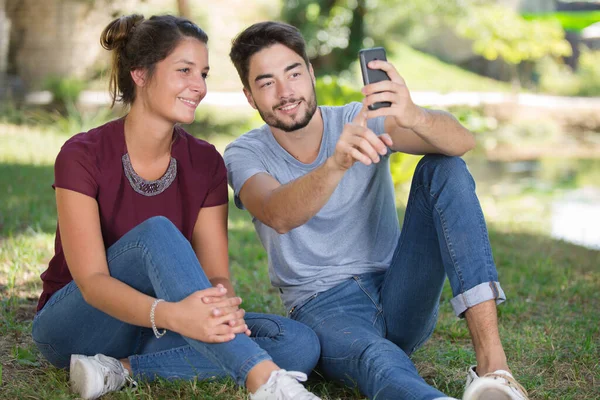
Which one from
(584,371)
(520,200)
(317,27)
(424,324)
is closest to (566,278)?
(584,371)

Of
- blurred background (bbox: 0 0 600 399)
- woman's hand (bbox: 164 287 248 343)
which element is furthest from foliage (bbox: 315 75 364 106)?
woman's hand (bbox: 164 287 248 343)

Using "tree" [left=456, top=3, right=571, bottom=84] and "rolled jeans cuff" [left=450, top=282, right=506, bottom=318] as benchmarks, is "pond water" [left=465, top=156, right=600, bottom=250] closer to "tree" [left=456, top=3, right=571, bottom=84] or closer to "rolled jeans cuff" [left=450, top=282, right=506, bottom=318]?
"rolled jeans cuff" [left=450, top=282, right=506, bottom=318]

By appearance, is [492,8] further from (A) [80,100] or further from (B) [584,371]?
(B) [584,371]

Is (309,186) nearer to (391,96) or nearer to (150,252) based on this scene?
(391,96)

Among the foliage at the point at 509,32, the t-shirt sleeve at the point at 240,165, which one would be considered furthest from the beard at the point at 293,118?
the foliage at the point at 509,32

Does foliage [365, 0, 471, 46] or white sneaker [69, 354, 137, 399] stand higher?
foliage [365, 0, 471, 46]

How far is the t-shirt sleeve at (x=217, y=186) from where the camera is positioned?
2.38 meters

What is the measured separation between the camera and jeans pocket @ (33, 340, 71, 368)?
2.26 meters

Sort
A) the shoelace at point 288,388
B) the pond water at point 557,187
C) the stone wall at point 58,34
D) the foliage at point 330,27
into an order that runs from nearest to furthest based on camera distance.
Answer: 1. the shoelace at point 288,388
2. the pond water at point 557,187
3. the stone wall at point 58,34
4. the foliage at point 330,27

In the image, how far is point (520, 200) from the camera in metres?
7.67

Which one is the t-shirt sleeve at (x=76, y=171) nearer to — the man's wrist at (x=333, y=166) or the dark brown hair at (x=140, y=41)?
the dark brown hair at (x=140, y=41)

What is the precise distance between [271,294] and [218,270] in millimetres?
1133

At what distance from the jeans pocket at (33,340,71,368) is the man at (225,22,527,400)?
0.70 m

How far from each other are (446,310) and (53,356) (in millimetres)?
1738
